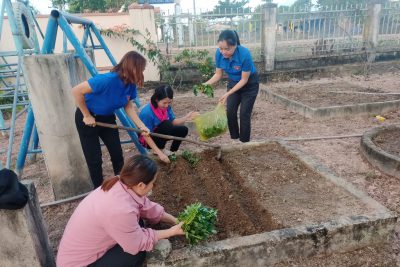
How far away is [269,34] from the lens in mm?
9938

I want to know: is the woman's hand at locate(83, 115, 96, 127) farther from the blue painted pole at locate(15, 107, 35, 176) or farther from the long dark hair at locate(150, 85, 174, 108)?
the blue painted pole at locate(15, 107, 35, 176)

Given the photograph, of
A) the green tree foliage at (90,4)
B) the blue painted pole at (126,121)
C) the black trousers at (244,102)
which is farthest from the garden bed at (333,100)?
the green tree foliage at (90,4)

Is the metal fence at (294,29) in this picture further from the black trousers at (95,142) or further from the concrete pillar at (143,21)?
the black trousers at (95,142)

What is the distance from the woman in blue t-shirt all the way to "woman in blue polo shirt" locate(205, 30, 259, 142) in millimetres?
1426

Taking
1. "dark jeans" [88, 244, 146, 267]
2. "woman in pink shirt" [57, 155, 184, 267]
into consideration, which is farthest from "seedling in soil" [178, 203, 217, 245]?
"dark jeans" [88, 244, 146, 267]

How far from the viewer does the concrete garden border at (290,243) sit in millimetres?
2246

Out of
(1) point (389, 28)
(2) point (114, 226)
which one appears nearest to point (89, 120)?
(2) point (114, 226)

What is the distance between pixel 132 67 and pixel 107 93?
15.3 inches

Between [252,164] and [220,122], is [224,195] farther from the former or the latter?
[220,122]

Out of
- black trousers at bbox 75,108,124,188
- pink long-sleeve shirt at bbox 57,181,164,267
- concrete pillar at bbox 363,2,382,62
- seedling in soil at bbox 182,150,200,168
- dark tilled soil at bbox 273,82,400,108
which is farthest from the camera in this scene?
concrete pillar at bbox 363,2,382,62

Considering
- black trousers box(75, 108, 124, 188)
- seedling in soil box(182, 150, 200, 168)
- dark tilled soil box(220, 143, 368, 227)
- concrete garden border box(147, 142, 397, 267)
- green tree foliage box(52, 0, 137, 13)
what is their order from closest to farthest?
concrete garden border box(147, 142, 397, 267) < dark tilled soil box(220, 143, 368, 227) < black trousers box(75, 108, 124, 188) < seedling in soil box(182, 150, 200, 168) < green tree foliage box(52, 0, 137, 13)

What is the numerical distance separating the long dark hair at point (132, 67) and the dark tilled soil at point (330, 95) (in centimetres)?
457

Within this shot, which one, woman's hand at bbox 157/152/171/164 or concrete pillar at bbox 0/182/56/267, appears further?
woman's hand at bbox 157/152/171/164

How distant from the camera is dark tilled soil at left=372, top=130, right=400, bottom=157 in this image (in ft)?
14.0
